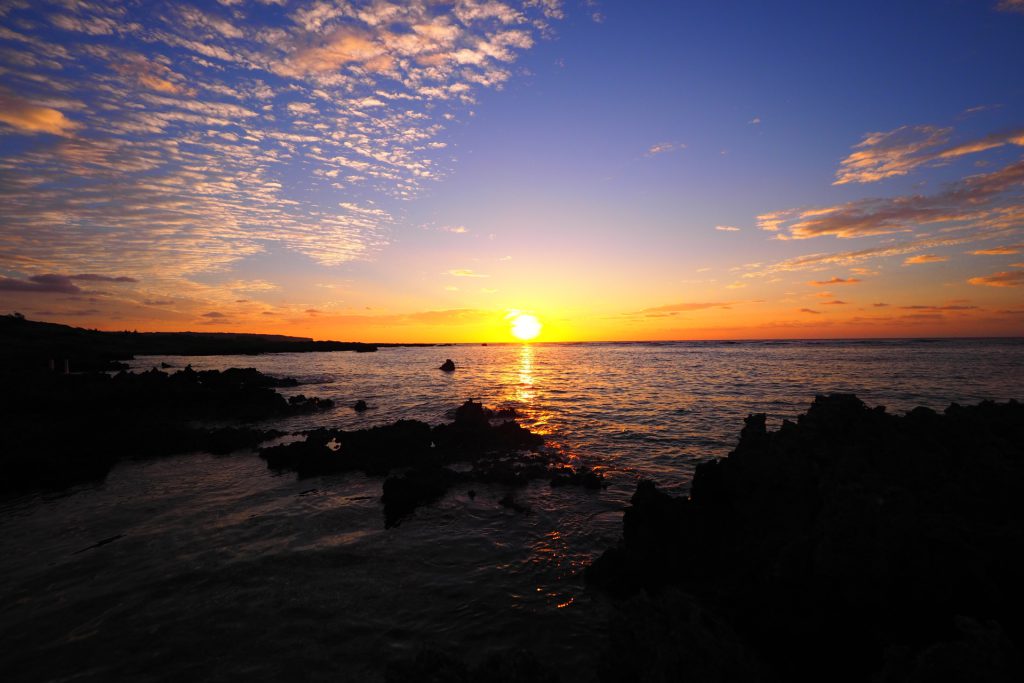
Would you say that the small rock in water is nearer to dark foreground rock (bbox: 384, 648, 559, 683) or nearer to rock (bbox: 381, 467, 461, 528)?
rock (bbox: 381, 467, 461, 528)

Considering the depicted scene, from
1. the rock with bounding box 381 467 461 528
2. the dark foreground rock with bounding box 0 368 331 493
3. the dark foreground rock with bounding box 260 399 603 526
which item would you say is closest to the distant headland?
the dark foreground rock with bounding box 0 368 331 493

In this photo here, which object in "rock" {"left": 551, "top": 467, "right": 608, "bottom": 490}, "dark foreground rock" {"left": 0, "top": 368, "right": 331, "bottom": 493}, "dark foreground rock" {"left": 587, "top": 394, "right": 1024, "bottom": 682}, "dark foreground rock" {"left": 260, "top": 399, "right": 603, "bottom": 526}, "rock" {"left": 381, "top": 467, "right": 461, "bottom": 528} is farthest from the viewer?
"dark foreground rock" {"left": 0, "top": 368, "right": 331, "bottom": 493}

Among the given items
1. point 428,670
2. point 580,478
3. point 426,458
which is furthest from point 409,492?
point 428,670

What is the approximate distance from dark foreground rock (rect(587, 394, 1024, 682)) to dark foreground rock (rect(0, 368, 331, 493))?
23.7 metres

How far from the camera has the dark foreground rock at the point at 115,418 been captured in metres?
19.5

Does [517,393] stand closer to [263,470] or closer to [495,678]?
[263,470]

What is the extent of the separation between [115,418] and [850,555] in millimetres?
39829

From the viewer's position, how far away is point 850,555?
7.05 meters

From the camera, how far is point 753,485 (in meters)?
11.4

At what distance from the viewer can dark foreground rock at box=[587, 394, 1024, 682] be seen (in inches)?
243

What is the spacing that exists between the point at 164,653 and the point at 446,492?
10.0m

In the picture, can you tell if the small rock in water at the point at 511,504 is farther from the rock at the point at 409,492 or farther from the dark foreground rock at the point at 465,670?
the dark foreground rock at the point at 465,670

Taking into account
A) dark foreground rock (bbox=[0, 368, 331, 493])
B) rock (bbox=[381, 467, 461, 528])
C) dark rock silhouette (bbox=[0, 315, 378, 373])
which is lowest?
rock (bbox=[381, 467, 461, 528])

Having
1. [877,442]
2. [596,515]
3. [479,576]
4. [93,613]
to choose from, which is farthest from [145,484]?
[877,442]
